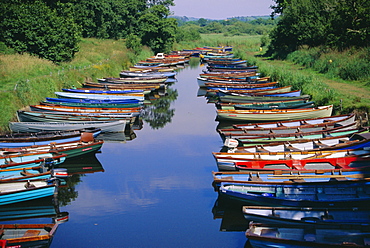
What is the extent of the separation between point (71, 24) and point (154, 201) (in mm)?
27325

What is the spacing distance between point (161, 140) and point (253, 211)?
10.9 metres

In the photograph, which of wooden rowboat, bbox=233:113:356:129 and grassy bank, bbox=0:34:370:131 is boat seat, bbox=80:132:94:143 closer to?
grassy bank, bbox=0:34:370:131

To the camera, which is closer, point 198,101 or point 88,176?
point 88,176

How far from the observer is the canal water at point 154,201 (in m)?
12.1

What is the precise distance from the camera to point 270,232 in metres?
10.3

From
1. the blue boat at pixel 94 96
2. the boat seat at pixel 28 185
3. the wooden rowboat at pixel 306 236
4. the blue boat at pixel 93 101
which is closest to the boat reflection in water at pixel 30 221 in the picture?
the boat seat at pixel 28 185

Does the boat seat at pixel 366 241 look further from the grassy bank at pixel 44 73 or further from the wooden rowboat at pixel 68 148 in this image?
the grassy bank at pixel 44 73

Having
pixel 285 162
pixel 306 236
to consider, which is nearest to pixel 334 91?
pixel 285 162

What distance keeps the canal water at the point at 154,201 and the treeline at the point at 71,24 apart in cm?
1641

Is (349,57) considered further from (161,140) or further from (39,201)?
(39,201)

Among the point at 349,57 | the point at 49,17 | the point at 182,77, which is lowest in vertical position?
the point at 182,77

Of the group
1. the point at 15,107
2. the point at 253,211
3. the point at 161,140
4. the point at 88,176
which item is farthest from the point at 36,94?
the point at 253,211

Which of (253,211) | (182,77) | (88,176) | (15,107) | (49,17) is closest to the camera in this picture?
(253,211)

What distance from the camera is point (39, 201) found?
14227 mm
